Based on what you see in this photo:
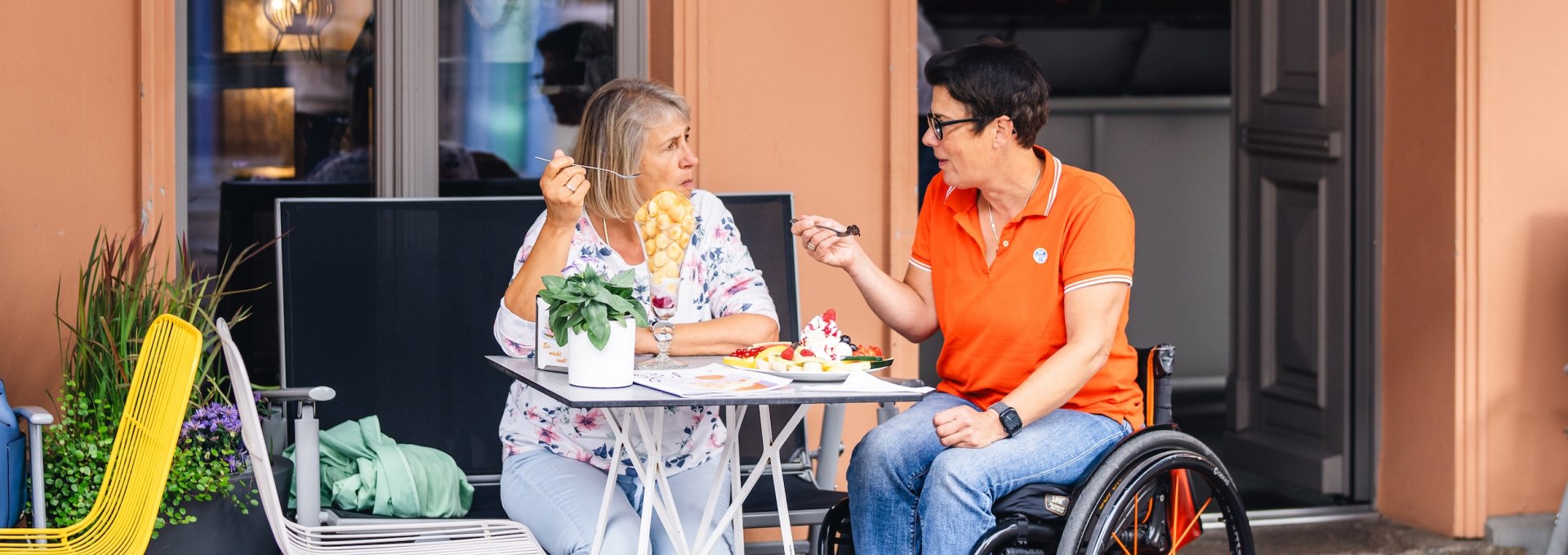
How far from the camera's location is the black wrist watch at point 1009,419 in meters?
2.67

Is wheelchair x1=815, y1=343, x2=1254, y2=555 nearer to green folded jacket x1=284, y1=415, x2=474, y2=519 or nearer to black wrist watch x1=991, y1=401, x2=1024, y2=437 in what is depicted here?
black wrist watch x1=991, y1=401, x2=1024, y2=437

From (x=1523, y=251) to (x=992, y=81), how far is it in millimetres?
2421

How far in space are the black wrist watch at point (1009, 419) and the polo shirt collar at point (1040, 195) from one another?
41 cm

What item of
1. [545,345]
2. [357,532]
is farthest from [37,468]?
[545,345]

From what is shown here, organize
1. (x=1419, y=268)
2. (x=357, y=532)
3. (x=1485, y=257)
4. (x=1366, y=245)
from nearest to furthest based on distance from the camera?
(x=357, y=532)
(x=1485, y=257)
(x=1419, y=268)
(x=1366, y=245)

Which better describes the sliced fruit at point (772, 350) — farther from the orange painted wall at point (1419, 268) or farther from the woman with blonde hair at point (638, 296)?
the orange painted wall at point (1419, 268)

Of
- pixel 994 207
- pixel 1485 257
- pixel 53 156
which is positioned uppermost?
pixel 53 156

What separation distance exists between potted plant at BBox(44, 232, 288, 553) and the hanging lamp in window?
865mm

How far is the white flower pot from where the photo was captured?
95.6 inches

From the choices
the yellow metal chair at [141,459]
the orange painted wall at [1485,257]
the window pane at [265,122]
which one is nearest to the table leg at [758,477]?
the yellow metal chair at [141,459]

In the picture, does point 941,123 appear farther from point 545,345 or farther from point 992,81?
point 545,345

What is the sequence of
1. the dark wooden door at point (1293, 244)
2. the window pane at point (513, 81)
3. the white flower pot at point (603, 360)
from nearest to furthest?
the white flower pot at point (603, 360)
the window pane at point (513, 81)
the dark wooden door at point (1293, 244)

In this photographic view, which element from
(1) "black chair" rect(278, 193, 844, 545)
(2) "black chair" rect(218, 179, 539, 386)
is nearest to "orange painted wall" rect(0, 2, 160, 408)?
(2) "black chair" rect(218, 179, 539, 386)

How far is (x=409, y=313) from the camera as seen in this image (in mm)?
3713
